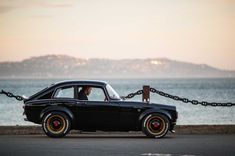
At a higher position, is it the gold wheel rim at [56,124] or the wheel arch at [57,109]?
the wheel arch at [57,109]

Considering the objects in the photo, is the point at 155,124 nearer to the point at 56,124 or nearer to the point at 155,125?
the point at 155,125

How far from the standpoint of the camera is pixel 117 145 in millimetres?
15359

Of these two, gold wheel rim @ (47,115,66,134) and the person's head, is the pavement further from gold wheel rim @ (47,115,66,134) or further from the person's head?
the person's head

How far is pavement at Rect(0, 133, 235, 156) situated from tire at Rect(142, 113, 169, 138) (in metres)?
0.22

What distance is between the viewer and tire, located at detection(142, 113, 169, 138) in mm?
17266

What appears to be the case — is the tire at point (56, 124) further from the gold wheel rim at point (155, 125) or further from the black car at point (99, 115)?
the gold wheel rim at point (155, 125)

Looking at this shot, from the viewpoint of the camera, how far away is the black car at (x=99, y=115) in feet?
56.5

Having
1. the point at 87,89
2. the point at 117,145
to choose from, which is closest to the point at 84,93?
the point at 87,89

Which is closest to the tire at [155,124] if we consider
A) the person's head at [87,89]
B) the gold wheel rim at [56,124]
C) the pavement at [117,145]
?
the pavement at [117,145]

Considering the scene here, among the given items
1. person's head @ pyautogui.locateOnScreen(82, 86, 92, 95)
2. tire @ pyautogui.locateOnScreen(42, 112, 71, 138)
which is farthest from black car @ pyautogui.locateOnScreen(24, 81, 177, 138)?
person's head @ pyautogui.locateOnScreen(82, 86, 92, 95)

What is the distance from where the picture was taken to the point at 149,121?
56.7 feet

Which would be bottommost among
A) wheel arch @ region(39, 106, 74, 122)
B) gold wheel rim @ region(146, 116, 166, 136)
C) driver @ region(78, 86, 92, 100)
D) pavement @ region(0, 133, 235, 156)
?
pavement @ region(0, 133, 235, 156)

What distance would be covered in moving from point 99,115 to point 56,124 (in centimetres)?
103

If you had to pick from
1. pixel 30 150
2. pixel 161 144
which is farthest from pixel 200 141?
pixel 30 150
